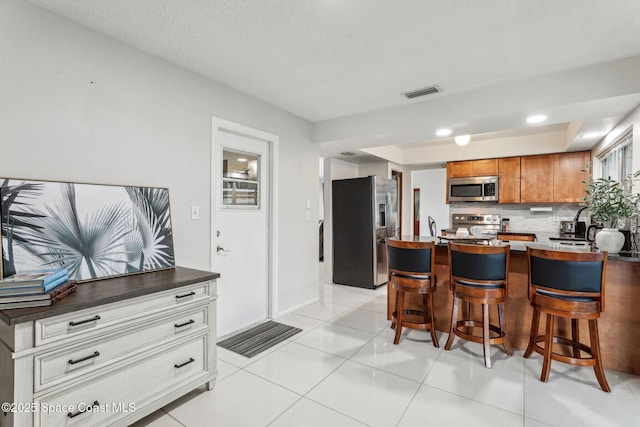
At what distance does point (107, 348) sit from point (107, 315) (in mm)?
182

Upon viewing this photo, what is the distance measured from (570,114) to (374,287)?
132 inches

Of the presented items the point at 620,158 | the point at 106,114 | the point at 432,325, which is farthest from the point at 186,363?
the point at 620,158

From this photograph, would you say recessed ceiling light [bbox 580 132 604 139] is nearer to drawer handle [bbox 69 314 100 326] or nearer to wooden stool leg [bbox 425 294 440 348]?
wooden stool leg [bbox 425 294 440 348]

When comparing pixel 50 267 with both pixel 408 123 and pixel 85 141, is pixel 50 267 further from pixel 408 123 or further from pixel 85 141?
pixel 408 123

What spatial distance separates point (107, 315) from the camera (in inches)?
65.0

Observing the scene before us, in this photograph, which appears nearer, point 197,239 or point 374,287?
point 197,239

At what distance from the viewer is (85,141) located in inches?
81.4

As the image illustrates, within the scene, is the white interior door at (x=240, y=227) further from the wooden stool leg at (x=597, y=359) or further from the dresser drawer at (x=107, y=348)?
the wooden stool leg at (x=597, y=359)

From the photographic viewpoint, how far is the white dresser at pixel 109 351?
1.38 meters

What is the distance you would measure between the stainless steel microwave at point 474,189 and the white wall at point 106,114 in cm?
409

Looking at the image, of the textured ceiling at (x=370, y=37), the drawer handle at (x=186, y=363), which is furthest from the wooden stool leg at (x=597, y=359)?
the drawer handle at (x=186, y=363)

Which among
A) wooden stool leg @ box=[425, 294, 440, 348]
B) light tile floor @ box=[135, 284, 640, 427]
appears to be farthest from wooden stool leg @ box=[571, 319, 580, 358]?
wooden stool leg @ box=[425, 294, 440, 348]

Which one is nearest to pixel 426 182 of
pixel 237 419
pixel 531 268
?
pixel 531 268

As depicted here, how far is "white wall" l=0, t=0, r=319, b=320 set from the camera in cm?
181
